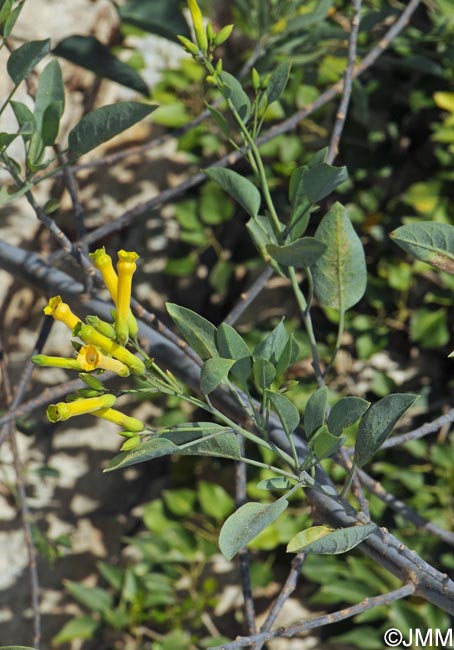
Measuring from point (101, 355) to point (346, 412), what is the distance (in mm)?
180

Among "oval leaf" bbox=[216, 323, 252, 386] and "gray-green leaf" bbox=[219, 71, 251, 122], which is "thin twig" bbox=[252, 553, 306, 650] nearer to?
"oval leaf" bbox=[216, 323, 252, 386]

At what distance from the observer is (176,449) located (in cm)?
50

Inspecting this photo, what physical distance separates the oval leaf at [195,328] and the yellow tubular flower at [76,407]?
0.27 feet

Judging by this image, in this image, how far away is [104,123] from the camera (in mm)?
686

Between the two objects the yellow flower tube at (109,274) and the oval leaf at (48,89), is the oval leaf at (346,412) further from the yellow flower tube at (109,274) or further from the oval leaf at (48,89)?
the oval leaf at (48,89)

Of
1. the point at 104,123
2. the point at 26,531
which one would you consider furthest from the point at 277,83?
the point at 26,531

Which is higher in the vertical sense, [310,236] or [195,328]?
[195,328]

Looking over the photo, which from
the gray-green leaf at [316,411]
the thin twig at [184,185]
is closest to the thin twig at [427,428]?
the gray-green leaf at [316,411]

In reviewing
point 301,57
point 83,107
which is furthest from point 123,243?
point 301,57

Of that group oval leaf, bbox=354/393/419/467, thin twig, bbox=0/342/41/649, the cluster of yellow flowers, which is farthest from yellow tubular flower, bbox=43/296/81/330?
thin twig, bbox=0/342/41/649

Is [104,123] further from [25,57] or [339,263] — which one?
[339,263]

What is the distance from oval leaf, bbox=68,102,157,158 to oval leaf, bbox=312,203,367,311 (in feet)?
0.61

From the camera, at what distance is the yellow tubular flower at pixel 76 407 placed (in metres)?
0.50

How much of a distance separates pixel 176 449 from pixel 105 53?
0.66 meters
